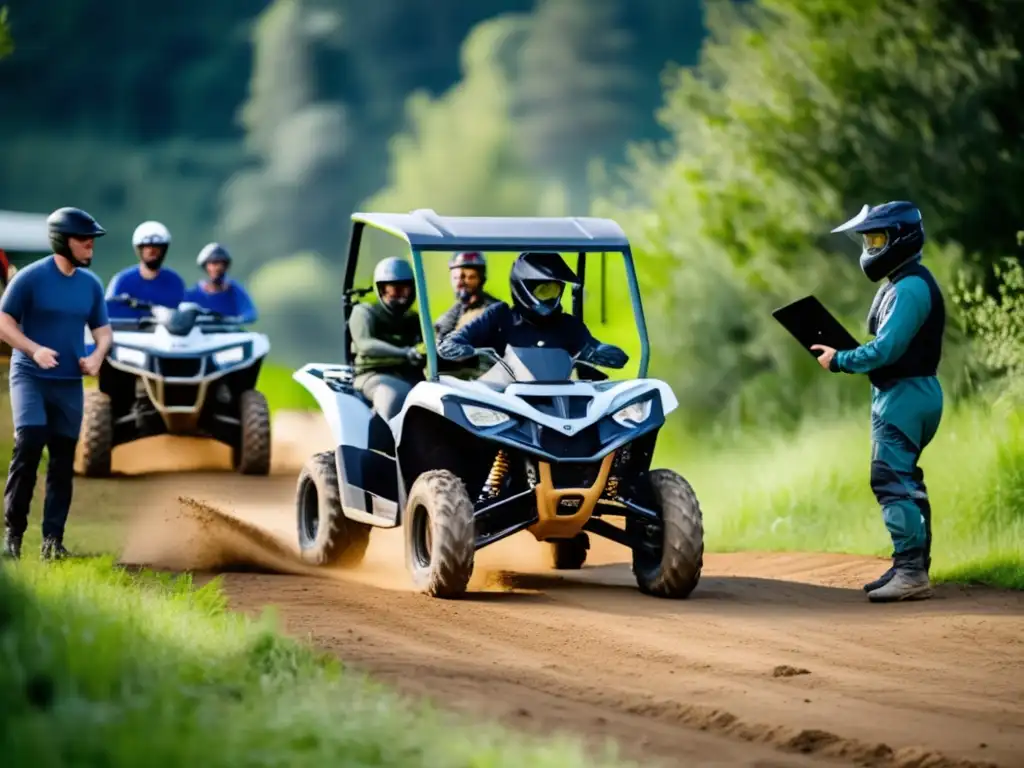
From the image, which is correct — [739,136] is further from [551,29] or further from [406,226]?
[551,29]

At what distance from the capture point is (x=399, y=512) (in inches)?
448

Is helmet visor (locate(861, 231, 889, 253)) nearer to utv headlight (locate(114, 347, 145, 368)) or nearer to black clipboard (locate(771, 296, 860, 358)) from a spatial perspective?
black clipboard (locate(771, 296, 860, 358))

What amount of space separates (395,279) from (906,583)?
339 cm

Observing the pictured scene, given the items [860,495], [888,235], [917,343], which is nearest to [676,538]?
[917,343]

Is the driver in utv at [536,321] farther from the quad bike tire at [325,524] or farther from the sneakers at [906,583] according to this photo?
the sneakers at [906,583]

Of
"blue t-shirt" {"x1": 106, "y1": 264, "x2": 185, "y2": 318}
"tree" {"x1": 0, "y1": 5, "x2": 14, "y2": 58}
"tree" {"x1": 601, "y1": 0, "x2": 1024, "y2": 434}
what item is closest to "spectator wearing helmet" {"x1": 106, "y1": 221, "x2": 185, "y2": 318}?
"blue t-shirt" {"x1": 106, "y1": 264, "x2": 185, "y2": 318}

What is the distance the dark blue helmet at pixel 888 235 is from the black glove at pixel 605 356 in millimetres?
1382

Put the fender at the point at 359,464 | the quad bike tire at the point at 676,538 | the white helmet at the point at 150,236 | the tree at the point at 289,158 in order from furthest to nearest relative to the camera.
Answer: the tree at the point at 289,158, the white helmet at the point at 150,236, the fender at the point at 359,464, the quad bike tire at the point at 676,538

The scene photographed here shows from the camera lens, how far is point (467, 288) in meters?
13.0

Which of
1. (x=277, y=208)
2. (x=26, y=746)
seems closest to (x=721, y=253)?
(x=26, y=746)

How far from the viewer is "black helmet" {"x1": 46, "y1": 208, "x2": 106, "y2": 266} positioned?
11414mm

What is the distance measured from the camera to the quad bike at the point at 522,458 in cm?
1045

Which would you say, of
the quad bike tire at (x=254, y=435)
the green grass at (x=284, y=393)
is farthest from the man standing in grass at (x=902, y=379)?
the green grass at (x=284, y=393)

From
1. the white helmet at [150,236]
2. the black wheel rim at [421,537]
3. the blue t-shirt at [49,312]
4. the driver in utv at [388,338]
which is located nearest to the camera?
the black wheel rim at [421,537]
